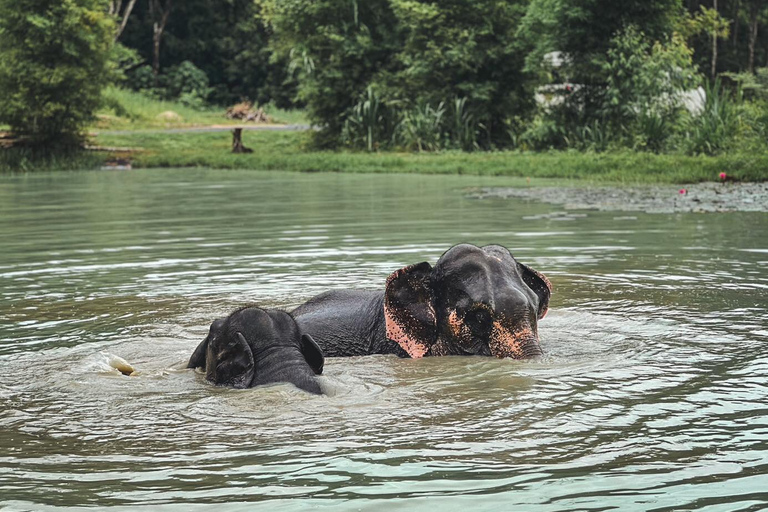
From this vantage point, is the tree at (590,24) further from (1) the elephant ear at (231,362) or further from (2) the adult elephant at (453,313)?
(1) the elephant ear at (231,362)

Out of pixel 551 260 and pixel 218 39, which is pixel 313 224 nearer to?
pixel 551 260

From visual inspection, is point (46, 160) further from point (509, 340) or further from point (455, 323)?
point (509, 340)

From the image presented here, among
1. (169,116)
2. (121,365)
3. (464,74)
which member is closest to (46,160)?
(464,74)

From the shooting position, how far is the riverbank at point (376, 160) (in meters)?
21.0

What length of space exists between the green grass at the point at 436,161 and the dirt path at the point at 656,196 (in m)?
1.36

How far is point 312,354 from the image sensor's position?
577 cm

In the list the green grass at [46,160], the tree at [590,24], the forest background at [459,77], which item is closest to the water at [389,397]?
the forest background at [459,77]

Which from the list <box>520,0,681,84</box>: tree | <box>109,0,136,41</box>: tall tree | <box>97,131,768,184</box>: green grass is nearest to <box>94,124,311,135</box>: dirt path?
<box>97,131,768,184</box>: green grass

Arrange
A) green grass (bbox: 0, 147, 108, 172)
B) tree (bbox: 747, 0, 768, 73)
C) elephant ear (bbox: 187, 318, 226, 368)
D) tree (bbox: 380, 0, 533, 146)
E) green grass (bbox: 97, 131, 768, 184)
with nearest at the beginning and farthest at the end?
elephant ear (bbox: 187, 318, 226, 368), green grass (bbox: 97, 131, 768, 184), green grass (bbox: 0, 147, 108, 172), tree (bbox: 380, 0, 533, 146), tree (bbox: 747, 0, 768, 73)

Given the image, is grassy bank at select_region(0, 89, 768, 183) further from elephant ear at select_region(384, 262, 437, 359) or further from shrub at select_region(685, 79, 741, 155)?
elephant ear at select_region(384, 262, 437, 359)

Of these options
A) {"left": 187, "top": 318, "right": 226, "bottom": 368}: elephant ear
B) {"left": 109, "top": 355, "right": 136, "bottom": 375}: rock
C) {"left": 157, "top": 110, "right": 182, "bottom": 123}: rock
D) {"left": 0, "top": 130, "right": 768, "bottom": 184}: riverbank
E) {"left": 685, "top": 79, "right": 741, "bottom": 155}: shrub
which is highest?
{"left": 157, "top": 110, "right": 182, "bottom": 123}: rock

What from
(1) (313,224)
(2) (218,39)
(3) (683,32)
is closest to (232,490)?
(1) (313,224)

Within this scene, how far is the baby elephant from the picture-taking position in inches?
222

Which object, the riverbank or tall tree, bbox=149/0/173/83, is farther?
tall tree, bbox=149/0/173/83
